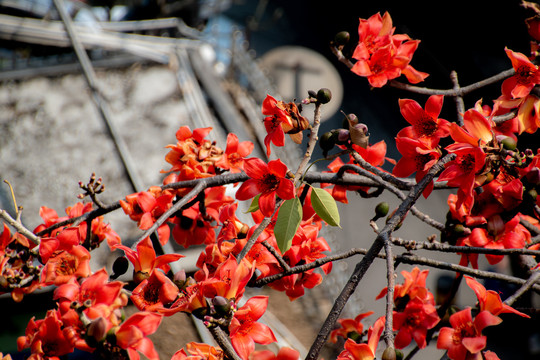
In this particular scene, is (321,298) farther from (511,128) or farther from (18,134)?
(18,134)

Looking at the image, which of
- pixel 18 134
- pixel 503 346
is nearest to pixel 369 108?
pixel 503 346

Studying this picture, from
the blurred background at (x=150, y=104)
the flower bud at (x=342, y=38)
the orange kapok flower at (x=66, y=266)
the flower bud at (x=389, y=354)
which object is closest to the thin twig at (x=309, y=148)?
the flower bud at (x=342, y=38)

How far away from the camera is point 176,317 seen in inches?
78.0

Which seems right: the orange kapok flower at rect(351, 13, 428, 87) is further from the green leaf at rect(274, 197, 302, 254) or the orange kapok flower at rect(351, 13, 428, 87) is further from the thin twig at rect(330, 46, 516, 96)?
the green leaf at rect(274, 197, 302, 254)

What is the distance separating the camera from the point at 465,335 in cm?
87

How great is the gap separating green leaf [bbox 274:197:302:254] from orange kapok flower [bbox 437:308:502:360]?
0.41 m

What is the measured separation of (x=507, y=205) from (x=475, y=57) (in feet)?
12.6

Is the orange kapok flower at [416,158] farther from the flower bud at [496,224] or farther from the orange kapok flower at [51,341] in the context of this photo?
the orange kapok flower at [51,341]

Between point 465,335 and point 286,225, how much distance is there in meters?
0.49

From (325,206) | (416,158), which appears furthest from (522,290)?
(325,206)

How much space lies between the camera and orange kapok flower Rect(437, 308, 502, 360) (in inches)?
31.4

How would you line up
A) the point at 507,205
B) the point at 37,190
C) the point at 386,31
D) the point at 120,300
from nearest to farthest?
the point at 120,300 → the point at 507,205 → the point at 386,31 → the point at 37,190

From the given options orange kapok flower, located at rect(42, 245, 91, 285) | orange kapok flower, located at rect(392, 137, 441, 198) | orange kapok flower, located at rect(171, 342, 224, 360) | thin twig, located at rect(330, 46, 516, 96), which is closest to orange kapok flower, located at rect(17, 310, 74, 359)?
orange kapok flower, located at rect(42, 245, 91, 285)

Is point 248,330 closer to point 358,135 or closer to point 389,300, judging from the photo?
point 389,300
